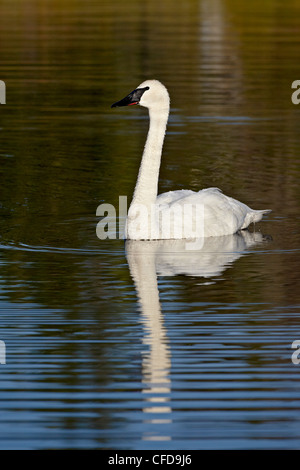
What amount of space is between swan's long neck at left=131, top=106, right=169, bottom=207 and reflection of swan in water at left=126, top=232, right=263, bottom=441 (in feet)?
1.57

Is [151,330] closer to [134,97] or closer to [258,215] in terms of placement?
[134,97]

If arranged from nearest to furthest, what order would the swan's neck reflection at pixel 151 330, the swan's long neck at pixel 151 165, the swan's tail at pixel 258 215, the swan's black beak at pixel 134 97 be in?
the swan's neck reflection at pixel 151 330 < the swan's long neck at pixel 151 165 < the swan's black beak at pixel 134 97 < the swan's tail at pixel 258 215

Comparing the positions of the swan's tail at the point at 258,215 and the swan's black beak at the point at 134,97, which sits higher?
the swan's black beak at the point at 134,97

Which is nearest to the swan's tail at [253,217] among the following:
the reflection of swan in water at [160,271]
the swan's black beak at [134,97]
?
the reflection of swan in water at [160,271]

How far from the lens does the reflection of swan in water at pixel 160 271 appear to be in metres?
8.12

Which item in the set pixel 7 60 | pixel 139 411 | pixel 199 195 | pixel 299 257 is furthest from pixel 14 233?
pixel 7 60

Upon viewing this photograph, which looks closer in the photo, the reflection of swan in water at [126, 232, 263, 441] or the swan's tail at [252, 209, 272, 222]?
the reflection of swan in water at [126, 232, 263, 441]

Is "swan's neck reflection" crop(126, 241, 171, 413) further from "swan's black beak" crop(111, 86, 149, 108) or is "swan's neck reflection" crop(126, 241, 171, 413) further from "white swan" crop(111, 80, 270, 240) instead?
"swan's black beak" crop(111, 86, 149, 108)

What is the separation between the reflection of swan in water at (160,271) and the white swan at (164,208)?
0.12 meters

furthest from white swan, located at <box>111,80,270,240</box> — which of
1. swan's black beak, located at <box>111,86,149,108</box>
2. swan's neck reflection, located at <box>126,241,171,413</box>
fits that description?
swan's neck reflection, located at <box>126,241,171,413</box>

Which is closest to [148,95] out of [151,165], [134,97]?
[134,97]

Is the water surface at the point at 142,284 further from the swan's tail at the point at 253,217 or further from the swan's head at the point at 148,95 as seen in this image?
the swan's head at the point at 148,95

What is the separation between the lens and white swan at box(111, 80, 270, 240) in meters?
13.0

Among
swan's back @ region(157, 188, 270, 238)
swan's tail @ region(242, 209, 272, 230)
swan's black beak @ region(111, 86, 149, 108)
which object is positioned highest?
swan's black beak @ region(111, 86, 149, 108)
